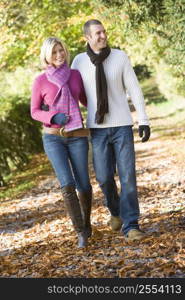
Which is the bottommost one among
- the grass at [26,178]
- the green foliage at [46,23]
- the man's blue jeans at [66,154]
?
the grass at [26,178]

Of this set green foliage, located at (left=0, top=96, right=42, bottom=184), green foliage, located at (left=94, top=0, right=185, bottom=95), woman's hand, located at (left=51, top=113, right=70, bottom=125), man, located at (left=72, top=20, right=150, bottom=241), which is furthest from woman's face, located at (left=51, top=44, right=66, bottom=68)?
green foliage, located at (left=0, top=96, right=42, bottom=184)

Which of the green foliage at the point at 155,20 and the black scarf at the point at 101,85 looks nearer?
the black scarf at the point at 101,85

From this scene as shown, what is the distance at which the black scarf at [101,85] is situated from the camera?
627 centimetres

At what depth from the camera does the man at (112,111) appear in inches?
249

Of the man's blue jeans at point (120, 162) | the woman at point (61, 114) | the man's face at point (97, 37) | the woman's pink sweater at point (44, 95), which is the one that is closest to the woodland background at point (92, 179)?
the man's blue jeans at point (120, 162)

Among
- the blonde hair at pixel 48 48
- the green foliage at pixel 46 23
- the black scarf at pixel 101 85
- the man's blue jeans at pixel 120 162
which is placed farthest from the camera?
the green foliage at pixel 46 23

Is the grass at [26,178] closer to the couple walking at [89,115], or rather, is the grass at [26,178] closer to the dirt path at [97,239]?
the dirt path at [97,239]

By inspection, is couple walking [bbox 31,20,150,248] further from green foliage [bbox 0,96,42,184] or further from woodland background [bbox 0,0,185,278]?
green foliage [bbox 0,96,42,184]

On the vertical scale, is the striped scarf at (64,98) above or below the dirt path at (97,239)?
above

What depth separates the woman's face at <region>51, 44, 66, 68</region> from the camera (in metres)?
6.20

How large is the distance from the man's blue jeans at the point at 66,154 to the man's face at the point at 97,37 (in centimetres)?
93

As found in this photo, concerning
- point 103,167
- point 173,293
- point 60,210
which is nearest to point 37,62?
point 60,210

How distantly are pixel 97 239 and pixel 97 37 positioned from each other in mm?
2140

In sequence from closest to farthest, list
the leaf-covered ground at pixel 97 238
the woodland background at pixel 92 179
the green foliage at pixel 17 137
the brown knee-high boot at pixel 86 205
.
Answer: the leaf-covered ground at pixel 97 238
the woodland background at pixel 92 179
the brown knee-high boot at pixel 86 205
the green foliage at pixel 17 137
